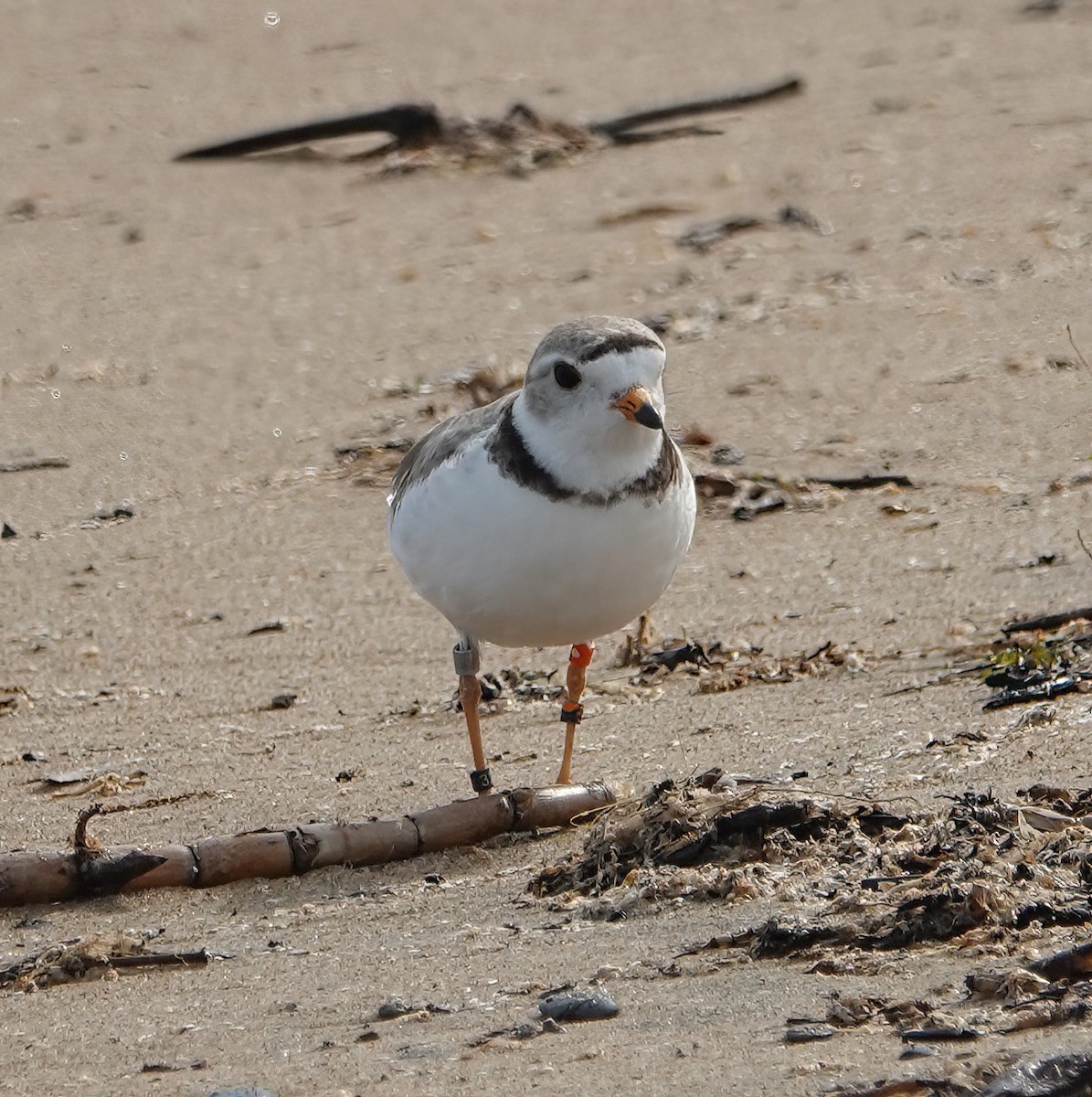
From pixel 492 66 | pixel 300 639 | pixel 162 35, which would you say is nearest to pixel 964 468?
pixel 300 639

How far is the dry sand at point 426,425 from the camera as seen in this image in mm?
3414

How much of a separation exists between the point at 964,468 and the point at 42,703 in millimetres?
3128

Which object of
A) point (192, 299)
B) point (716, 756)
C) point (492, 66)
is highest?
point (492, 66)

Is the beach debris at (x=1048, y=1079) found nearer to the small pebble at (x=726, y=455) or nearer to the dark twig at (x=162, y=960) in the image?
the dark twig at (x=162, y=960)

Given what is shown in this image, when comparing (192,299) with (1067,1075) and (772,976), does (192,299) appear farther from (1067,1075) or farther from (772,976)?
(1067,1075)

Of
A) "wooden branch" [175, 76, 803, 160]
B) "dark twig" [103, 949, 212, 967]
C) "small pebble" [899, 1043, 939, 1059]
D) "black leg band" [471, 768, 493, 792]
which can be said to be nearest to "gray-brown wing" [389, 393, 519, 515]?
"black leg band" [471, 768, 493, 792]

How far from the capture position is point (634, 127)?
34.1ft

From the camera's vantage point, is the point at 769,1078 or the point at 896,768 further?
the point at 896,768

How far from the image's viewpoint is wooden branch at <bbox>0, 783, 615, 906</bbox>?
13.6 ft

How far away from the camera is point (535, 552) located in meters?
4.29

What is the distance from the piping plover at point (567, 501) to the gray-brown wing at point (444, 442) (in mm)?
31

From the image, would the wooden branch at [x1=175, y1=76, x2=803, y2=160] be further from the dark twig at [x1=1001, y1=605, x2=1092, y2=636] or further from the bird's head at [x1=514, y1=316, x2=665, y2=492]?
the bird's head at [x1=514, y1=316, x2=665, y2=492]

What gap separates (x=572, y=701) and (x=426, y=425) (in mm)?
2728

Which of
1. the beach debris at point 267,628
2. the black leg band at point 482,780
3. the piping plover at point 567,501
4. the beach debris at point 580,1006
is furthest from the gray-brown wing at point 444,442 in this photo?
the beach debris at point 580,1006
